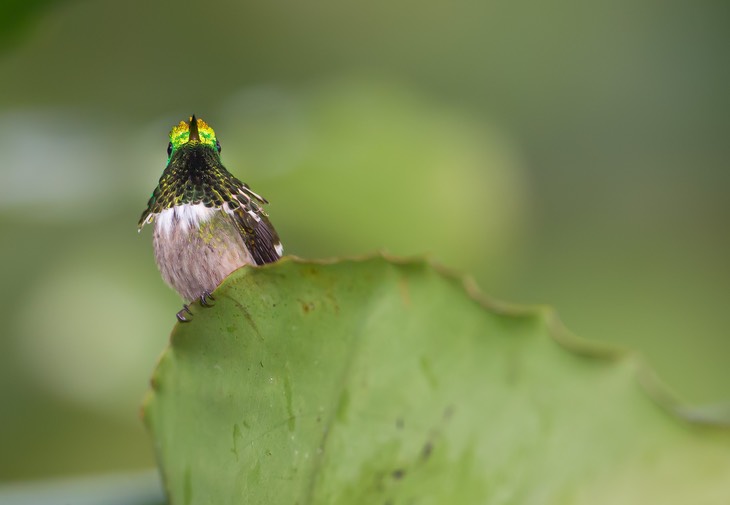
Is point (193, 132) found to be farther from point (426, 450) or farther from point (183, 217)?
point (426, 450)

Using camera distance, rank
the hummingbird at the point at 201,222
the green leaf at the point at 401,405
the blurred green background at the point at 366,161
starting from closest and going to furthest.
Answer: the green leaf at the point at 401,405 → the hummingbird at the point at 201,222 → the blurred green background at the point at 366,161

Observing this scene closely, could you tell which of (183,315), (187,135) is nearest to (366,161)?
(187,135)

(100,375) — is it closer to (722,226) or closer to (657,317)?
(657,317)

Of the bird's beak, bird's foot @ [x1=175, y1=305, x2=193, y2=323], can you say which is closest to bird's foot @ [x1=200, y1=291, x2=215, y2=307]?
bird's foot @ [x1=175, y1=305, x2=193, y2=323]

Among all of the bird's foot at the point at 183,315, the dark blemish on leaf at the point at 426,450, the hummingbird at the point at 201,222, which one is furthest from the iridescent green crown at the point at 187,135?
the dark blemish on leaf at the point at 426,450

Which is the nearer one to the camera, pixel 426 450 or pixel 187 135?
pixel 426 450

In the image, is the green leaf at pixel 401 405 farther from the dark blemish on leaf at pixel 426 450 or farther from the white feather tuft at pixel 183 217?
the white feather tuft at pixel 183 217

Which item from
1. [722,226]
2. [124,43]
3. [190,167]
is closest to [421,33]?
[722,226]
